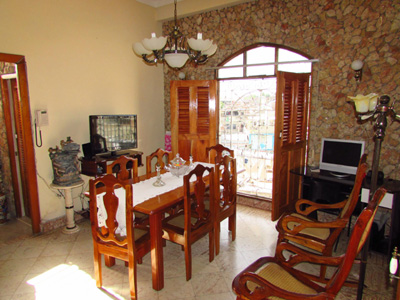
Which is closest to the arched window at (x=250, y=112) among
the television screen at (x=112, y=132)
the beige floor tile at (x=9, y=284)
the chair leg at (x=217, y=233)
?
the television screen at (x=112, y=132)

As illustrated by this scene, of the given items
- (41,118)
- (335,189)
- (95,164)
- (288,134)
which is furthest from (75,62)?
(335,189)

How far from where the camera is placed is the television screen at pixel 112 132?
363cm

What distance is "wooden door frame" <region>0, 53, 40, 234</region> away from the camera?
10.2ft

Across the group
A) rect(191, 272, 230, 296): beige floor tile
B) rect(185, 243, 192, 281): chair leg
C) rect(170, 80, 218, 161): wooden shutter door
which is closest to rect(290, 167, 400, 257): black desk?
rect(170, 80, 218, 161): wooden shutter door

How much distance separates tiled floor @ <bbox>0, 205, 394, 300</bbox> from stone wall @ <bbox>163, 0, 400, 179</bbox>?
4.55 feet

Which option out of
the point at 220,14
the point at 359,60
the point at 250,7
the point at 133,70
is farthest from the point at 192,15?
the point at 359,60

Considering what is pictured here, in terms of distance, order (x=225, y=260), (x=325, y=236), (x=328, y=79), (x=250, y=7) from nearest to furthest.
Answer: (x=325, y=236) → (x=225, y=260) → (x=328, y=79) → (x=250, y=7)

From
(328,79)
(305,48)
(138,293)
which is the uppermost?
(305,48)

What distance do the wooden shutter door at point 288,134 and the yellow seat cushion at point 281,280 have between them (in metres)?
1.71

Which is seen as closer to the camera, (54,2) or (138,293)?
(138,293)

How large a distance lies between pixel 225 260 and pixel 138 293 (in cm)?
93

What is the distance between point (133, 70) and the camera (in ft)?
14.5

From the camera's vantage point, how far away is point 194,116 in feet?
14.2

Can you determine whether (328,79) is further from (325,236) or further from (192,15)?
(192,15)
